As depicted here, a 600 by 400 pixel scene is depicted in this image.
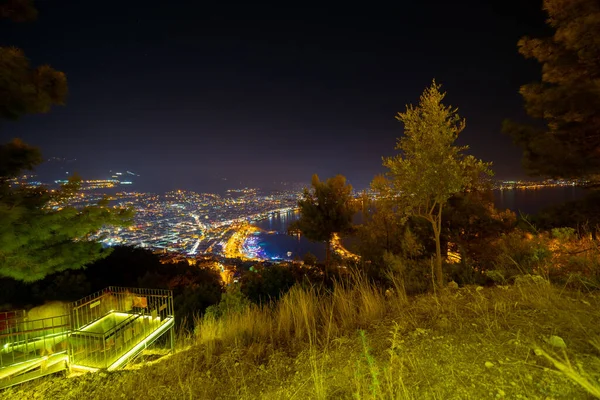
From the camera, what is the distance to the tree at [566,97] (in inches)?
232

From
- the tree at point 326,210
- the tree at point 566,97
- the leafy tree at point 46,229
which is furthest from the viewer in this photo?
the tree at point 326,210

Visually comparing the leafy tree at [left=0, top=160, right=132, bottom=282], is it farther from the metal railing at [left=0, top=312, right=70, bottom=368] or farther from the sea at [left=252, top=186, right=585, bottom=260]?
the sea at [left=252, top=186, right=585, bottom=260]

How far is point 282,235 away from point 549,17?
3285 cm

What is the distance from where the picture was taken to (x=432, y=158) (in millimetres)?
6109

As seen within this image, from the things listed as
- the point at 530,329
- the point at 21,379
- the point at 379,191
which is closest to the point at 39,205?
the point at 21,379

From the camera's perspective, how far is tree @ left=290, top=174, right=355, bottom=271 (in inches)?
501

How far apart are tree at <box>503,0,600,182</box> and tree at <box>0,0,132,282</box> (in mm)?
10310

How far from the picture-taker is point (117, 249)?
1741 cm

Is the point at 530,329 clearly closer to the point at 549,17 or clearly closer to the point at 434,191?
the point at 434,191

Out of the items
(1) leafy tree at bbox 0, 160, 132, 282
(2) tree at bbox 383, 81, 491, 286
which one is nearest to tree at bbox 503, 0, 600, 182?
(2) tree at bbox 383, 81, 491, 286

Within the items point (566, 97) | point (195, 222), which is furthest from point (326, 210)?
point (195, 222)

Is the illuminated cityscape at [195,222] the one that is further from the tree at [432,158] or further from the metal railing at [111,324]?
the tree at [432,158]

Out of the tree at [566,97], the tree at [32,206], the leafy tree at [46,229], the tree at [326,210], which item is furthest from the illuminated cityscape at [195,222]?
the tree at [566,97]

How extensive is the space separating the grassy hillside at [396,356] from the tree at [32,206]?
11.4 feet
